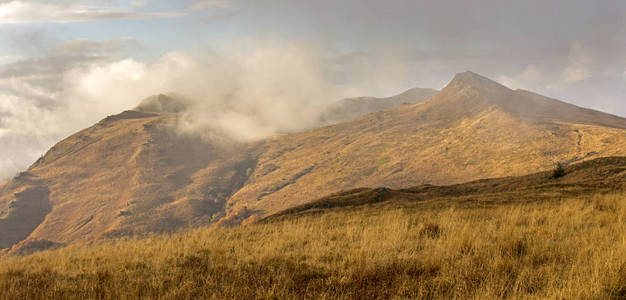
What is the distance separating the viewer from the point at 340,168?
10644 cm

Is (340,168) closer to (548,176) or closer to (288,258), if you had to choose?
(548,176)

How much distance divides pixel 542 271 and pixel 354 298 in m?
2.96

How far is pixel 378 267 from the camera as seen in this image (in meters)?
5.88

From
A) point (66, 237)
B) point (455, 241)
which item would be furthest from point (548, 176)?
point (66, 237)

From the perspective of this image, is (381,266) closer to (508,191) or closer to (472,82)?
(508,191)

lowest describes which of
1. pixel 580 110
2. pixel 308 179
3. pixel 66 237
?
pixel 66 237

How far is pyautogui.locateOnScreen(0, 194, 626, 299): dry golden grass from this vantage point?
4887 millimetres

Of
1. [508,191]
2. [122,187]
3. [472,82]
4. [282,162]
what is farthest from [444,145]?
[122,187]

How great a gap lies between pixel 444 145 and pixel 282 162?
234 ft

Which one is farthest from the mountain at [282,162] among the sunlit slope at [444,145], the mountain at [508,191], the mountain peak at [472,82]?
the mountain at [508,191]

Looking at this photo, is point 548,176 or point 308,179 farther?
point 308,179

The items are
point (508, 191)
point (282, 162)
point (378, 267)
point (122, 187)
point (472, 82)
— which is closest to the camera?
point (378, 267)

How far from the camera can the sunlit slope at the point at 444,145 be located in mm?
68219

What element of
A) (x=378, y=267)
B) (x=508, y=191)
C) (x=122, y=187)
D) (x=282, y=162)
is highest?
(x=282, y=162)
